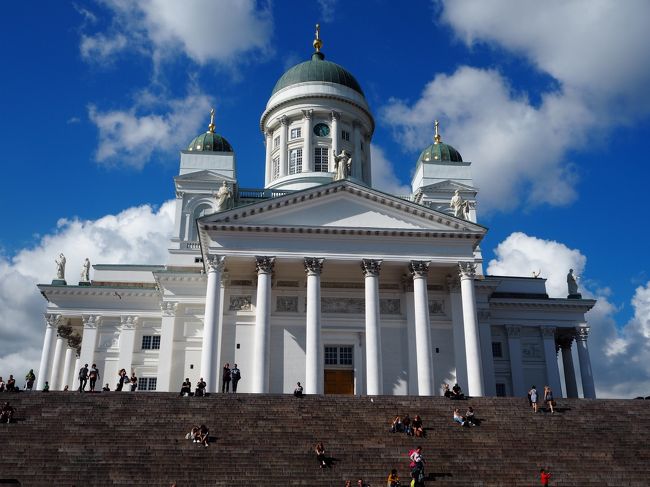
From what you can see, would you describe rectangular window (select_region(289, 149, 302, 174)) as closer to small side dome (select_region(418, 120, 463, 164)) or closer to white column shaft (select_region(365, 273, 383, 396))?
small side dome (select_region(418, 120, 463, 164))

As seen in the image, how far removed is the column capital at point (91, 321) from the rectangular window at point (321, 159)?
17780 mm

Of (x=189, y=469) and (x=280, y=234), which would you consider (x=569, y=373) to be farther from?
(x=189, y=469)

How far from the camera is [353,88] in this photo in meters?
52.1

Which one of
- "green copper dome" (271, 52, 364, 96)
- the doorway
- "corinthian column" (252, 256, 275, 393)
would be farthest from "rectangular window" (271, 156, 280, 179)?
the doorway

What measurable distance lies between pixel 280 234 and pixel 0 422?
14.7 m

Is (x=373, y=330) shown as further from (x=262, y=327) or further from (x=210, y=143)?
(x=210, y=143)

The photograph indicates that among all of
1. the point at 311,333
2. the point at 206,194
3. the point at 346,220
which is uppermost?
the point at 206,194

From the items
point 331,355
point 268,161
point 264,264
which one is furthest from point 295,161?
point 331,355

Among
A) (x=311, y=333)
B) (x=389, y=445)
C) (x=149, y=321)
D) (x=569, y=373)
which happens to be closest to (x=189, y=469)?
(x=389, y=445)

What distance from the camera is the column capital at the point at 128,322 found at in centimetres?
4147

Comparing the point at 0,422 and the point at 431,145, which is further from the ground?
the point at 431,145

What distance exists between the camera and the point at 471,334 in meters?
32.1

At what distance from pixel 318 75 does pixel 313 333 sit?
1023 inches

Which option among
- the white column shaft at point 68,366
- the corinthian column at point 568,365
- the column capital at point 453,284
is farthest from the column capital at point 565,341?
the white column shaft at point 68,366
